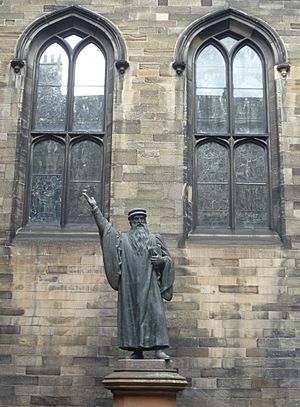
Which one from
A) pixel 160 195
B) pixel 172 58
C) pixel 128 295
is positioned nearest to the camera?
pixel 128 295

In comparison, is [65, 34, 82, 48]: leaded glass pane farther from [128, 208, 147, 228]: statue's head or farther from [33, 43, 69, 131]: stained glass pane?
[128, 208, 147, 228]: statue's head

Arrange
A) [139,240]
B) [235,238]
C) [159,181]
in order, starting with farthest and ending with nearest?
[159,181] < [235,238] < [139,240]

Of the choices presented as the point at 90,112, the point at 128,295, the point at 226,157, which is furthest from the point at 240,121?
the point at 128,295

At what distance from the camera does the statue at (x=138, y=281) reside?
24.0 feet

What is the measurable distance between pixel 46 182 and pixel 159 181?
1756 mm

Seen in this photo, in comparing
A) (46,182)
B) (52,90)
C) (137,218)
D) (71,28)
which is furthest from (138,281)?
(71,28)

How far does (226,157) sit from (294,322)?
8.92 feet

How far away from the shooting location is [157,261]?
24.6 ft

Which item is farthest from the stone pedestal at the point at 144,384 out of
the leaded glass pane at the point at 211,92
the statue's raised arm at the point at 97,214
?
the leaded glass pane at the point at 211,92

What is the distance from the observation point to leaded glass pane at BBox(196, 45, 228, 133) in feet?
33.7

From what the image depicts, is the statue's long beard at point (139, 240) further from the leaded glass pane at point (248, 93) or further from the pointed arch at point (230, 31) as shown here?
the pointed arch at point (230, 31)

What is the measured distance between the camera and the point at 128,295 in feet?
24.5

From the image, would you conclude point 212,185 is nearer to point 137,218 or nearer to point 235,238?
point 235,238

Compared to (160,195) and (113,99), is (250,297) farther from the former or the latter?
(113,99)
